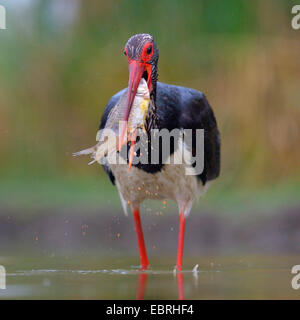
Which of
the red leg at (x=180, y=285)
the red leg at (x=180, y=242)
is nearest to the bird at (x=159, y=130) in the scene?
the red leg at (x=180, y=242)

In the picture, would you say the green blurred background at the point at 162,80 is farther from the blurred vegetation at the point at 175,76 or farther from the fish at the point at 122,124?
the fish at the point at 122,124

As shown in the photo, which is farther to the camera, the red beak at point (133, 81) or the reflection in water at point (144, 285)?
the red beak at point (133, 81)

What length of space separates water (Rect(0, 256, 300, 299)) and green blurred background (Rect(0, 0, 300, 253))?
1.90m

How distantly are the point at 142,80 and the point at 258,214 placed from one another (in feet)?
10.5

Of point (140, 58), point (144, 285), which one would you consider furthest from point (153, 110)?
point (144, 285)

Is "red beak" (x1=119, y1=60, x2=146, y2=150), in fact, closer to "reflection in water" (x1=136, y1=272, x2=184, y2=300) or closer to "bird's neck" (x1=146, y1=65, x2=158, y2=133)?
"bird's neck" (x1=146, y1=65, x2=158, y2=133)

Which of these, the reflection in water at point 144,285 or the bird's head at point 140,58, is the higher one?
the bird's head at point 140,58

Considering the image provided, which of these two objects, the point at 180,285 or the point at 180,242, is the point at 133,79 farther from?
the point at 180,242

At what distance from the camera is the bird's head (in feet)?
14.6

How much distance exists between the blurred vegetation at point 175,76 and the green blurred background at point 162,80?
0.01 metres

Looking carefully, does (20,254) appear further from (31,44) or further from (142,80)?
(31,44)

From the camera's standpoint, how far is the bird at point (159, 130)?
4.57 m

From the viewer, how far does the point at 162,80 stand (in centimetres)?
868

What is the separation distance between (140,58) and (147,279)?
119 cm
